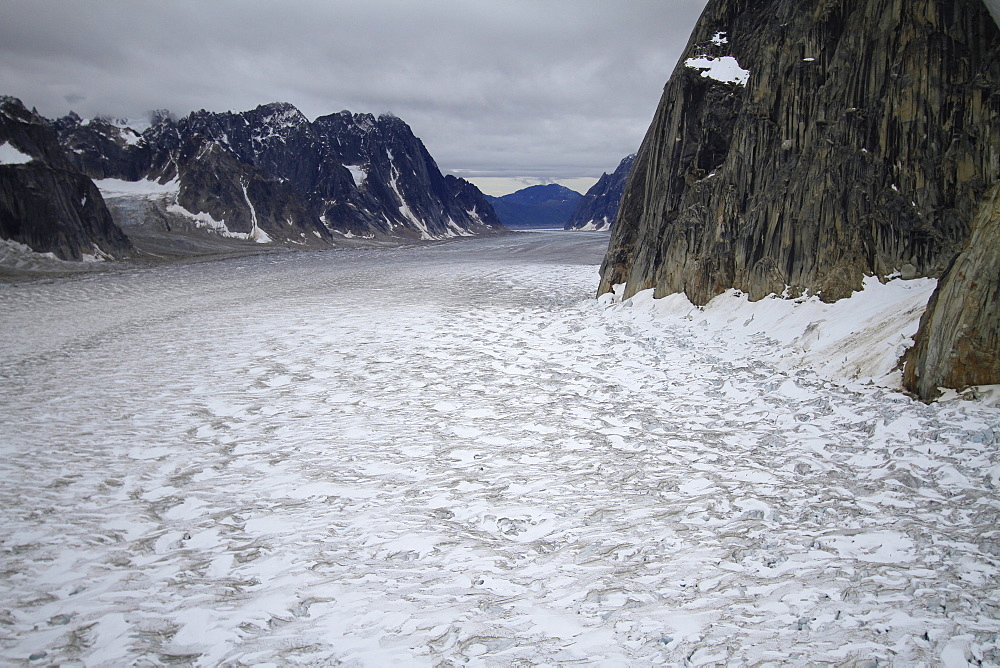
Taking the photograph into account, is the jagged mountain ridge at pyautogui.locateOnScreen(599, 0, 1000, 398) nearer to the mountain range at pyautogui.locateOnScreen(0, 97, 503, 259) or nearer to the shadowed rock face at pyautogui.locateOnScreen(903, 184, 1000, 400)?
the shadowed rock face at pyautogui.locateOnScreen(903, 184, 1000, 400)

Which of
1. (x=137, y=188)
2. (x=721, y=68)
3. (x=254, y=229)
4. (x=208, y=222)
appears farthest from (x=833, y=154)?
(x=137, y=188)

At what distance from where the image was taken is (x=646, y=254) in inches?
861

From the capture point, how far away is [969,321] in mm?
8766

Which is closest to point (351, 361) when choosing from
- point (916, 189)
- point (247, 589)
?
point (247, 589)

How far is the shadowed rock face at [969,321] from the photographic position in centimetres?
865

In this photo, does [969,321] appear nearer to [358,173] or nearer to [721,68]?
[721,68]

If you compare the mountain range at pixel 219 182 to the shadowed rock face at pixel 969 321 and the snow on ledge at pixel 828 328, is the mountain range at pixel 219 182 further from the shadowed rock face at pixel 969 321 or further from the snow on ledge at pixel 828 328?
the shadowed rock face at pixel 969 321

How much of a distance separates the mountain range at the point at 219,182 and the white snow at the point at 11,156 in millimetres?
131

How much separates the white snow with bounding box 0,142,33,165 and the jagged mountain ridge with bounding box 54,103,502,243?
39.5 meters

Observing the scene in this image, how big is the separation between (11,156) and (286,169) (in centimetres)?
10565

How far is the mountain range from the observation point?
5431cm

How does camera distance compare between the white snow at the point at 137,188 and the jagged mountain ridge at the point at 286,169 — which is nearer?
the white snow at the point at 137,188

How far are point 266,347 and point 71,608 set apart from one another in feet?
36.8

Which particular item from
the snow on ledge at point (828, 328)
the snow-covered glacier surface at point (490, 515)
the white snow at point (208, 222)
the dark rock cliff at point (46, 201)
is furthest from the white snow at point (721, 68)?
the white snow at point (208, 222)
